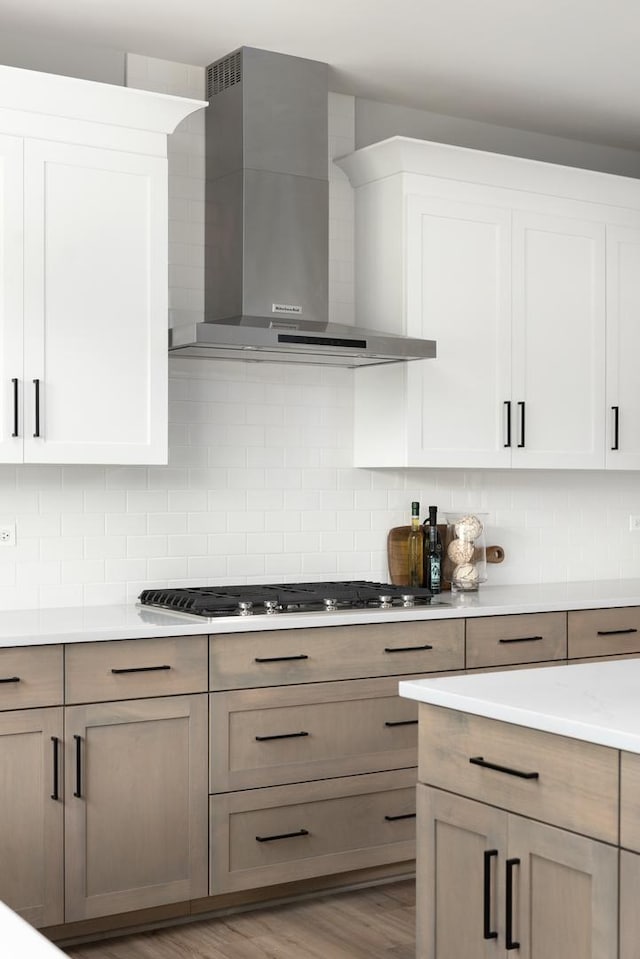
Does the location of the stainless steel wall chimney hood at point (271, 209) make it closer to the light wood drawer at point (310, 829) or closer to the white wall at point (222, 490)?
the white wall at point (222, 490)

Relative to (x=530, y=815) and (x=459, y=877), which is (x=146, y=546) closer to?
(x=459, y=877)

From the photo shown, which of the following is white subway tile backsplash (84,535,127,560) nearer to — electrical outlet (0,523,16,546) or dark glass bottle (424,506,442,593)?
electrical outlet (0,523,16,546)

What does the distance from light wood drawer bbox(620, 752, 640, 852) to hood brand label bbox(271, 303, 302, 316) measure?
252cm

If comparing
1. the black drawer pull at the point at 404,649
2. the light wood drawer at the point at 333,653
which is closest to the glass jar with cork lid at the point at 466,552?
the light wood drawer at the point at 333,653

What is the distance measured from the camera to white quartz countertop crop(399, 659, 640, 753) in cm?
208

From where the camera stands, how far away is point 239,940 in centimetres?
357

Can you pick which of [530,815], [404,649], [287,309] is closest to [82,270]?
[287,309]

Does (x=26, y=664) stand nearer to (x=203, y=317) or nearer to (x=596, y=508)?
(x=203, y=317)

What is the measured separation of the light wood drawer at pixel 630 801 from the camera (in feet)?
6.57

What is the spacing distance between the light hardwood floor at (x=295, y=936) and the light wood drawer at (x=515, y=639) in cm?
88

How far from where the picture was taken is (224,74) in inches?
167

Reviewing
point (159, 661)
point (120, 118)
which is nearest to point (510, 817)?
point (159, 661)

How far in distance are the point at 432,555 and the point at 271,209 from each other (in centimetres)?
149

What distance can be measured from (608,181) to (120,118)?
2.21 meters
